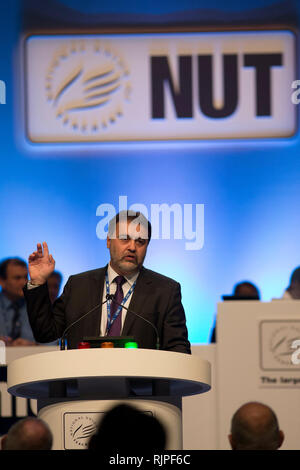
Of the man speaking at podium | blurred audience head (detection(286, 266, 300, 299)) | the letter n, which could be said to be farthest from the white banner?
the man speaking at podium

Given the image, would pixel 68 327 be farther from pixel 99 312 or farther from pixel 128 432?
pixel 128 432

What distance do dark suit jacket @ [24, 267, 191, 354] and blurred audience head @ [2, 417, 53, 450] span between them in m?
1.00

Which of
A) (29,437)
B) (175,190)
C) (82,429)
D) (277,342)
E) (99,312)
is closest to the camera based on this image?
(29,437)

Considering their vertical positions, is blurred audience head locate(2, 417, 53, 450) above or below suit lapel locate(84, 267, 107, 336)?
below

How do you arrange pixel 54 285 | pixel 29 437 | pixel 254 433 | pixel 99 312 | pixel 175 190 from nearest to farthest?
pixel 29 437 < pixel 254 433 < pixel 99 312 < pixel 54 285 < pixel 175 190

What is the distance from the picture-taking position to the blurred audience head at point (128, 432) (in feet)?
8.19

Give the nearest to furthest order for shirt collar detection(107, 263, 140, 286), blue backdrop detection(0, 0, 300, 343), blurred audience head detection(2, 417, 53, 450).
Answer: blurred audience head detection(2, 417, 53, 450), shirt collar detection(107, 263, 140, 286), blue backdrop detection(0, 0, 300, 343)

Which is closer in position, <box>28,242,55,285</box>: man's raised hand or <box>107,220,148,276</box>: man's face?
<box>28,242,55,285</box>: man's raised hand

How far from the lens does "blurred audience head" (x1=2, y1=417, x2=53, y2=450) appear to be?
2.31m

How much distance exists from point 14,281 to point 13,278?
3 cm

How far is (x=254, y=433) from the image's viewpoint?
8.15 ft

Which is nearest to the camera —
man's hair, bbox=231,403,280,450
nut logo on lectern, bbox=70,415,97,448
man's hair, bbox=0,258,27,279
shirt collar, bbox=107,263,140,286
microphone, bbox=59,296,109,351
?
man's hair, bbox=231,403,280,450

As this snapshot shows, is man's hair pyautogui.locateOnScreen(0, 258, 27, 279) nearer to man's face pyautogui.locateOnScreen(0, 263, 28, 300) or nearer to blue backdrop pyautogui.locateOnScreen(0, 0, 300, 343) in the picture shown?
man's face pyautogui.locateOnScreen(0, 263, 28, 300)

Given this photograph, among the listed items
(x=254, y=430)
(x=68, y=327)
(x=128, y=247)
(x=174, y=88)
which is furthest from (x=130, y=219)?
(x=174, y=88)
